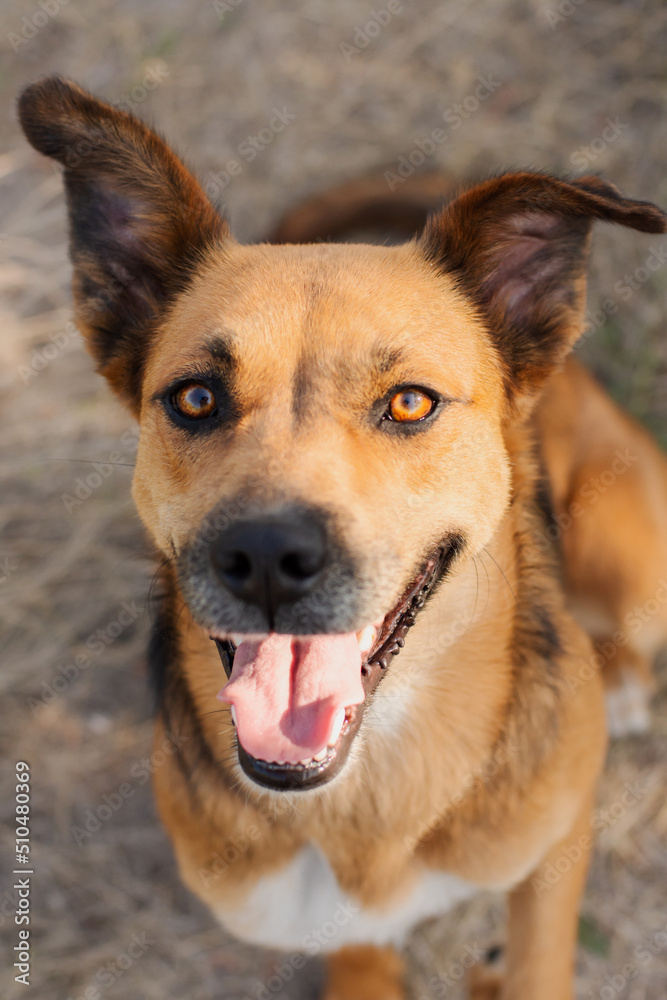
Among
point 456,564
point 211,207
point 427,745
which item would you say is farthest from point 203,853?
point 211,207

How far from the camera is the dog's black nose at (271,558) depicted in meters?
1.98

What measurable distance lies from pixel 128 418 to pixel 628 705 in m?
3.72

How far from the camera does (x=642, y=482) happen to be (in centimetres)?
412

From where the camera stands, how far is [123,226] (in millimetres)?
2855

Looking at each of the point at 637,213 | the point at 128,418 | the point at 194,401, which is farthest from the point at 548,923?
the point at 128,418

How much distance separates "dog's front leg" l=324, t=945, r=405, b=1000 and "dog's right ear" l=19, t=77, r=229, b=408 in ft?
9.25

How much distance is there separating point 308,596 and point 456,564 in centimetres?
64

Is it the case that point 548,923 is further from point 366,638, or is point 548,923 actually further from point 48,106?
Answer: point 48,106

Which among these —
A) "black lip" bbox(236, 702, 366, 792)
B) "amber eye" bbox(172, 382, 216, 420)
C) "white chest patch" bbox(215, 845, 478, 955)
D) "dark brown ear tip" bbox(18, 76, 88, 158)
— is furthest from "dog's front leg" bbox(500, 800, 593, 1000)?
"dark brown ear tip" bbox(18, 76, 88, 158)

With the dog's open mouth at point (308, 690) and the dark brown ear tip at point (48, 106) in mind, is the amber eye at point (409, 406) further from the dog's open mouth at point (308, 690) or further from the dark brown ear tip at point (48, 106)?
the dark brown ear tip at point (48, 106)

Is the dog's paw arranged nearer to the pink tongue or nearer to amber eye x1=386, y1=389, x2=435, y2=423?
the pink tongue

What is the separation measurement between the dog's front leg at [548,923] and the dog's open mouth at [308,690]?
1.32 m

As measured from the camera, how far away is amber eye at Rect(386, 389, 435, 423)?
2396mm

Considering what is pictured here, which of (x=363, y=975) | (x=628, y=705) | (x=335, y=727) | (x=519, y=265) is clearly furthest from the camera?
(x=628, y=705)
